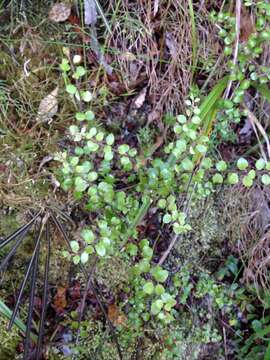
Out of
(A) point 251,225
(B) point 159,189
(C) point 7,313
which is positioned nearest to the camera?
(B) point 159,189

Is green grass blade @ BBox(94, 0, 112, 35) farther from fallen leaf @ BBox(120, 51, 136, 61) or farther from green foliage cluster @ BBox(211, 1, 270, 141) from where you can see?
green foliage cluster @ BBox(211, 1, 270, 141)

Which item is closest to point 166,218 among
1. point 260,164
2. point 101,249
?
point 101,249

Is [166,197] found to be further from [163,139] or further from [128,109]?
[128,109]

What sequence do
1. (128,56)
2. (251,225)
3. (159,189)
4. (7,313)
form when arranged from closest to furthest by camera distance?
(159,189) < (7,313) < (128,56) < (251,225)

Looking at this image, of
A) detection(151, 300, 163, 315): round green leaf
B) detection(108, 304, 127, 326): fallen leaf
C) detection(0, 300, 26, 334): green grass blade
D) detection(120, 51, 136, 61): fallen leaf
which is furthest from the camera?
detection(108, 304, 127, 326): fallen leaf

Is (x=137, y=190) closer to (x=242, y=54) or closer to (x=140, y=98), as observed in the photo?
(x=140, y=98)

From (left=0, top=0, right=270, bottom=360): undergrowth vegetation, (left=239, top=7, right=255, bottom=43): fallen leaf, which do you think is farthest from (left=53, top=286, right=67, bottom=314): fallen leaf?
(left=239, top=7, right=255, bottom=43): fallen leaf
